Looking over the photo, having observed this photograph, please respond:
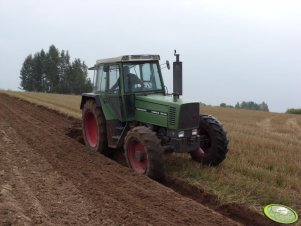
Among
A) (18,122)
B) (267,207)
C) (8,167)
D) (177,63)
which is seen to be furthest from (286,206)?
(18,122)

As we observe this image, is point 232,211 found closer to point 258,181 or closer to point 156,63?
point 258,181

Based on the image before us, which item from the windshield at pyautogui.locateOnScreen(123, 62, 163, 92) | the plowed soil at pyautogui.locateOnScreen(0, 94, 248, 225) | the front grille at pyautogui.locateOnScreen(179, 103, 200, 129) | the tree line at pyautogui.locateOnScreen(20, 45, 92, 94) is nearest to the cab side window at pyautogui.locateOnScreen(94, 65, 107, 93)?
the windshield at pyautogui.locateOnScreen(123, 62, 163, 92)

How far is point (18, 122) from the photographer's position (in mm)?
12703

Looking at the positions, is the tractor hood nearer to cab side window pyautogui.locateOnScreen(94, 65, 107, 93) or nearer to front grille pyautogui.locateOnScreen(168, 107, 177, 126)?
front grille pyautogui.locateOnScreen(168, 107, 177, 126)

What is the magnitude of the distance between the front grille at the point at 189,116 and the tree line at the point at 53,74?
73.0 metres

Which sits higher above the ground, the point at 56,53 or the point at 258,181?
the point at 56,53

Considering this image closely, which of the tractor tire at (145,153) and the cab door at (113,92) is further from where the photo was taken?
the cab door at (113,92)

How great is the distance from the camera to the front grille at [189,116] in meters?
7.10

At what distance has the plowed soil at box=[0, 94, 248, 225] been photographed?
4969mm

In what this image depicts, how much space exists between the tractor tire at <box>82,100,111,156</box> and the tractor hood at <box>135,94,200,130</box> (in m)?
1.14

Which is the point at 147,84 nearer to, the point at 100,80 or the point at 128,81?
the point at 128,81

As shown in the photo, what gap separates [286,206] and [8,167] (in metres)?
4.77

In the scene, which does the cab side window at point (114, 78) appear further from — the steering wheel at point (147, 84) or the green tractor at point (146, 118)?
the steering wheel at point (147, 84)

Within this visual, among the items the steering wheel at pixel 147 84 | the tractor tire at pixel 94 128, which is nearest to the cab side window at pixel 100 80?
the tractor tire at pixel 94 128
